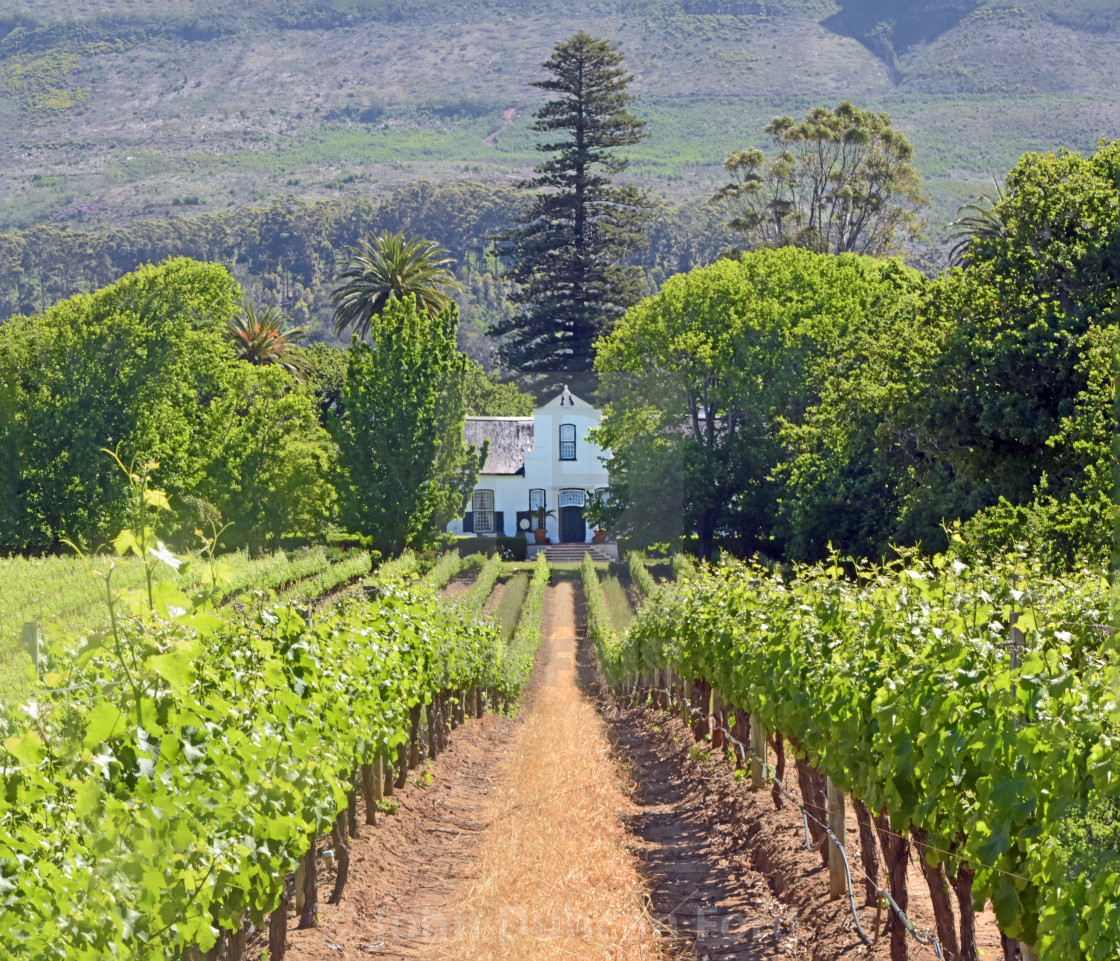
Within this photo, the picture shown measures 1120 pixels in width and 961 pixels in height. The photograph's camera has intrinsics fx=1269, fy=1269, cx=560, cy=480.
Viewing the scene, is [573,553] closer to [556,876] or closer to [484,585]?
[484,585]

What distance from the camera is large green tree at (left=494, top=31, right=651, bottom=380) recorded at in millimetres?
78250

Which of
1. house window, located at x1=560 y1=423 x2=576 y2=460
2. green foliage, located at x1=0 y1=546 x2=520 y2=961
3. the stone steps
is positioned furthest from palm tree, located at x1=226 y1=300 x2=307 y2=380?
green foliage, located at x1=0 y1=546 x2=520 y2=961

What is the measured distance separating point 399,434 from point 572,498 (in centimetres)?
2141

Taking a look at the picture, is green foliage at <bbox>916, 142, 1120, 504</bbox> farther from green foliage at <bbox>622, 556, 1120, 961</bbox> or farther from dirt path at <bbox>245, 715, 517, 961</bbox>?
green foliage at <bbox>622, 556, 1120, 961</bbox>

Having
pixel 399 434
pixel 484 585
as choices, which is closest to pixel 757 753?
pixel 484 585

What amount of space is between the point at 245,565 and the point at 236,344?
95.9 feet

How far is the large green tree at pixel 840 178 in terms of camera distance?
68.9 metres

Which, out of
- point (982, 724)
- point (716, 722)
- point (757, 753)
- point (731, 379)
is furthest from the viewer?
point (731, 379)

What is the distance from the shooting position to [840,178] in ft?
230

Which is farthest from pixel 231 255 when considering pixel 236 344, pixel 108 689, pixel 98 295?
pixel 108 689

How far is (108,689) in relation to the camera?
25.7 feet

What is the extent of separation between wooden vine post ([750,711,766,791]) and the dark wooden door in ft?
177

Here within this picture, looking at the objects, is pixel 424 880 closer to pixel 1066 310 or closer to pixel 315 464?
pixel 1066 310

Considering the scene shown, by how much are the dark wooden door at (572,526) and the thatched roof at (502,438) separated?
332 centimetres
